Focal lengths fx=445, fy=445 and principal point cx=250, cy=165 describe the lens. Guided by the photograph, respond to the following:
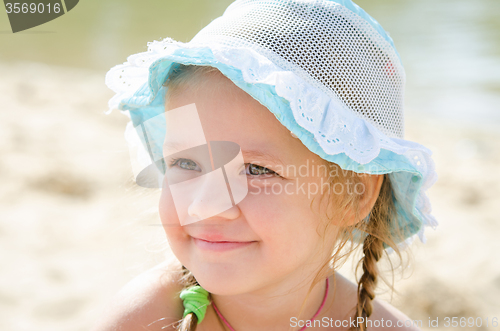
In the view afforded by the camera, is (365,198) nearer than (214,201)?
No

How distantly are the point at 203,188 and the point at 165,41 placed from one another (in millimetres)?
484

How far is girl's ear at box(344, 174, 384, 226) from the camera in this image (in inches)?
62.2

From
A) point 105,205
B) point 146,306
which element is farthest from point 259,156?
point 105,205

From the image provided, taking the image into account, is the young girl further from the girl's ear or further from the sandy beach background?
the sandy beach background

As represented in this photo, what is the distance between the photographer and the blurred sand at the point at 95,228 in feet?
7.50

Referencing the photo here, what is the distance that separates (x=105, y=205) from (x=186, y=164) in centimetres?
181

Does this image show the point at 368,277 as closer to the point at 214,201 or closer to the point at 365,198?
the point at 365,198

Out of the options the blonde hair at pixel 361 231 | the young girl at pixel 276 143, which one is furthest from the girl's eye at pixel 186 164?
the blonde hair at pixel 361 231

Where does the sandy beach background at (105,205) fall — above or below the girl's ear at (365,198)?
below

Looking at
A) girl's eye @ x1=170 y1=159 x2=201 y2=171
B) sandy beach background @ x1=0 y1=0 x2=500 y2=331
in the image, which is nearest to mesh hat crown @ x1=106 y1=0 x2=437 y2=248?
girl's eye @ x1=170 y1=159 x2=201 y2=171

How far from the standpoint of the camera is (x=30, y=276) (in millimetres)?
2414

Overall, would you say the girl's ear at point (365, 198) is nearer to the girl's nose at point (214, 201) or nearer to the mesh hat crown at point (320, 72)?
the mesh hat crown at point (320, 72)

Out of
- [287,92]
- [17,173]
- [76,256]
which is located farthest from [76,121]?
[287,92]

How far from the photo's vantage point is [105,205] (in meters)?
3.16
